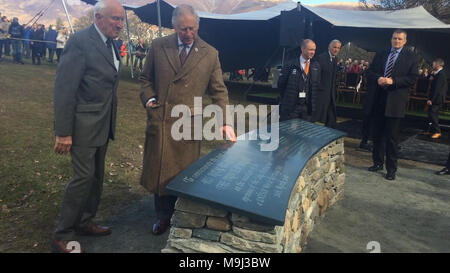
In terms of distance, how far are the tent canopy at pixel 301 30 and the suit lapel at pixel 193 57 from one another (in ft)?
27.9

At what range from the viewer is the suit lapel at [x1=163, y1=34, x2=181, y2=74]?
3.16 metres

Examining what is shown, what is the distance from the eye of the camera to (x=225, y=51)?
16.8 meters

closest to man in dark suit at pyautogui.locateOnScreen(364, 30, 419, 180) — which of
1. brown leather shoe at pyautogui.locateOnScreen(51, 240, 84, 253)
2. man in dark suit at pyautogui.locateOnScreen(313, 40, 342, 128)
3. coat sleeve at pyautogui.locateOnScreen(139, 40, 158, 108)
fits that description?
man in dark suit at pyautogui.locateOnScreen(313, 40, 342, 128)

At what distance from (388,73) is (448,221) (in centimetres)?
233

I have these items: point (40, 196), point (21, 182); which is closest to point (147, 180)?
point (40, 196)

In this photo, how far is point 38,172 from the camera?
4.69 meters

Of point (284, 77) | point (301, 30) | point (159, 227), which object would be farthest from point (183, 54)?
point (301, 30)

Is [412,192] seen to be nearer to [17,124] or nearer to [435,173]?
[435,173]

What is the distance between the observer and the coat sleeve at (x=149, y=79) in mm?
3232

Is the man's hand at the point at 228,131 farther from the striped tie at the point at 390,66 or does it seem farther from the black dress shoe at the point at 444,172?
the black dress shoe at the point at 444,172

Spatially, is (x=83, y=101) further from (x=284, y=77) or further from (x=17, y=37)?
(x=17, y=37)

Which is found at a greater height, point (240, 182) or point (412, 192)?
point (240, 182)

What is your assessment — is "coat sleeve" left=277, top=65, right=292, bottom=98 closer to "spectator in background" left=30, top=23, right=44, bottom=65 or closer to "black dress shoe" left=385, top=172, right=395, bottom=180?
"black dress shoe" left=385, top=172, right=395, bottom=180
